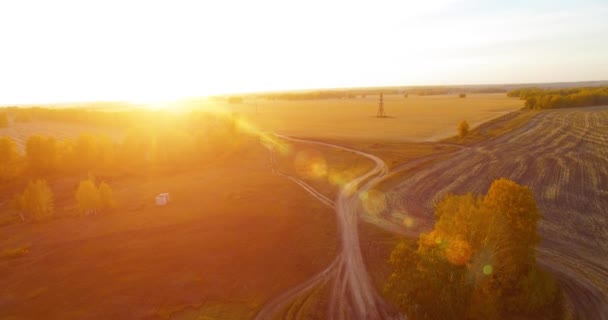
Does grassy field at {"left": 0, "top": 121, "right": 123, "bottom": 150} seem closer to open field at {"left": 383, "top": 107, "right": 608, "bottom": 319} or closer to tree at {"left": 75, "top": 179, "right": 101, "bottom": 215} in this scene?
tree at {"left": 75, "top": 179, "right": 101, "bottom": 215}

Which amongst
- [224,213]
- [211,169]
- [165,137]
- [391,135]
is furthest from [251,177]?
[391,135]

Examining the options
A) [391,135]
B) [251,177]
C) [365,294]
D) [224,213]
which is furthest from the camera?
[391,135]

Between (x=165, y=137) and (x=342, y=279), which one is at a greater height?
(x=165, y=137)

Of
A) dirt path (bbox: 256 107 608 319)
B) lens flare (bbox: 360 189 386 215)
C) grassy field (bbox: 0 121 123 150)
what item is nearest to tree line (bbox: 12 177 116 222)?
dirt path (bbox: 256 107 608 319)

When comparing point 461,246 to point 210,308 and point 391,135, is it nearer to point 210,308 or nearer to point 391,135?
point 210,308

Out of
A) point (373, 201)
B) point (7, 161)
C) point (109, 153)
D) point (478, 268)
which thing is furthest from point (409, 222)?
point (7, 161)

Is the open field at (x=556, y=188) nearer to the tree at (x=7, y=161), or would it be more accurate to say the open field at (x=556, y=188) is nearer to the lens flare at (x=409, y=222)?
the lens flare at (x=409, y=222)

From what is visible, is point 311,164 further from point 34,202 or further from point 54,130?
point 54,130
